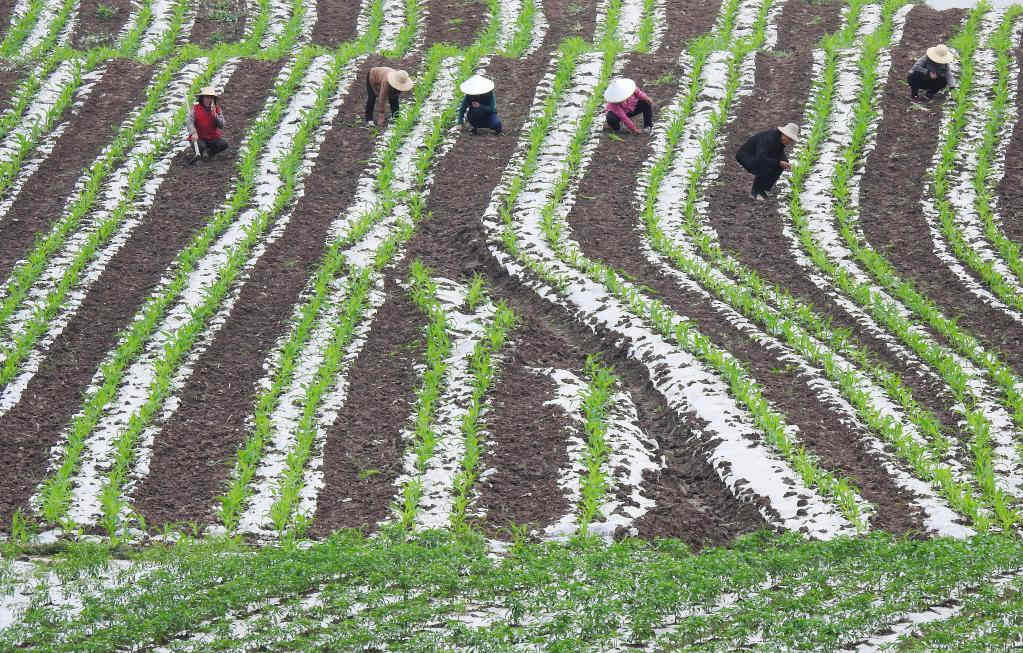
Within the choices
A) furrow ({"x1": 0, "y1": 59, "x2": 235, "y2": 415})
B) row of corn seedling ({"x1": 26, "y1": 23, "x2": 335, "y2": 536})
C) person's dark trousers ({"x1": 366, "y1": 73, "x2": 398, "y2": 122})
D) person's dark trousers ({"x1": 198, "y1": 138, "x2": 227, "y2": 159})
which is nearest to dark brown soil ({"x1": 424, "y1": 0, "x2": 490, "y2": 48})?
row of corn seedling ({"x1": 26, "y1": 23, "x2": 335, "y2": 536})

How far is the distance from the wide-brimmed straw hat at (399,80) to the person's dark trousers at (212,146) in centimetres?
242

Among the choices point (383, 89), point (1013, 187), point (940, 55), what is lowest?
point (383, 89)

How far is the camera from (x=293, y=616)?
6617mm

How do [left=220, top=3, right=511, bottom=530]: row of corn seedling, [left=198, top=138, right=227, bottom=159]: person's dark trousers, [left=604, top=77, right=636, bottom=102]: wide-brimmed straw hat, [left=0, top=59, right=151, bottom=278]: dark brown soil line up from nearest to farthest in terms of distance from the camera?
1. [left=220, top=3, right=511, bottom=530]: row of corn seedling
2. [left=0, top=59, right=151, bottom=278]: dark brown soil
3. [left=198, top=138, right=227, bottom=159]: person's dark trousers
4. [left=604, top=77, right=636, bottom=102]: wide-brimmed straw hat

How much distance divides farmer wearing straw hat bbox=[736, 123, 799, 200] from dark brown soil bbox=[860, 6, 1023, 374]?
1196 millimetres

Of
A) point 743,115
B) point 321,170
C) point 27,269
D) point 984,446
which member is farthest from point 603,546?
point 743,115

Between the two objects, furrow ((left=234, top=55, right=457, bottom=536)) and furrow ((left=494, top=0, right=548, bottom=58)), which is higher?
furrow ((left=494, top=0, right=548, bottom=58))

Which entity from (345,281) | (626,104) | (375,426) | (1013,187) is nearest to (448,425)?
(375,426)

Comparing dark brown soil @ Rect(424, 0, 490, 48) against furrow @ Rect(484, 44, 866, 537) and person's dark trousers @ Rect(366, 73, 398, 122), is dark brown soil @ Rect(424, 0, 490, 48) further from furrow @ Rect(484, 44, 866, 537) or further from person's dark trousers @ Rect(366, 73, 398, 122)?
furrow @ Rect(484, 44, 866, 537)

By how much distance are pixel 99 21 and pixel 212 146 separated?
→ 7.97 metres

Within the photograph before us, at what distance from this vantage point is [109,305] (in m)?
11.8

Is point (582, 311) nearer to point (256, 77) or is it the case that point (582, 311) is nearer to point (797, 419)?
point (797, 419)

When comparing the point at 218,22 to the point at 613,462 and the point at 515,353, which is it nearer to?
the point at 515,353

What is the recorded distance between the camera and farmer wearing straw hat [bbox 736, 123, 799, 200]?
1395 cm
